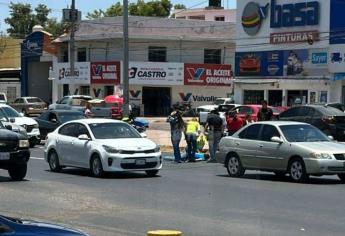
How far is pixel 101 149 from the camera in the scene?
60.3 feet

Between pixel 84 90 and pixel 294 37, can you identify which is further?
pixel 84 90

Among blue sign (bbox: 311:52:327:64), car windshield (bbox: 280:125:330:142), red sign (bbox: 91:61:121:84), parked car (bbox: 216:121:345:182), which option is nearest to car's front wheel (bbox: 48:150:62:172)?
parked car (bbox: 216:121:345:182)

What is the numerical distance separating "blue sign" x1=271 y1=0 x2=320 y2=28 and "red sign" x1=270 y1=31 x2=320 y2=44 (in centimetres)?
58

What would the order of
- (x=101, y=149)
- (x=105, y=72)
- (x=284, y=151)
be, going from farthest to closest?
(x=105, y=72)
(x=101, y=149)
(x=284, y=151)

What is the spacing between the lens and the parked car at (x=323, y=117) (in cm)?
2966

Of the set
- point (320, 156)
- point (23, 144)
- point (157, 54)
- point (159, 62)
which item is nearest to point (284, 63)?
point (159, 62)

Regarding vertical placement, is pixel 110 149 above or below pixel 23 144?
below

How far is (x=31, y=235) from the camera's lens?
5.13m

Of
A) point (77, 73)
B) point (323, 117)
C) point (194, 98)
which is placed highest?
point (77, 73)

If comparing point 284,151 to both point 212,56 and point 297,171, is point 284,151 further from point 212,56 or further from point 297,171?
point 212,56

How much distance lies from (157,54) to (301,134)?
4410 cm

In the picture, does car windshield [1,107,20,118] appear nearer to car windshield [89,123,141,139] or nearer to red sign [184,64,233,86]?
car windshield [89,123,141,139]

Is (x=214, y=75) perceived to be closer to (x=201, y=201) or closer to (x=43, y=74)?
(x=43, y=74)

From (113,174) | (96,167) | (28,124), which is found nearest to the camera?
(96,167)
